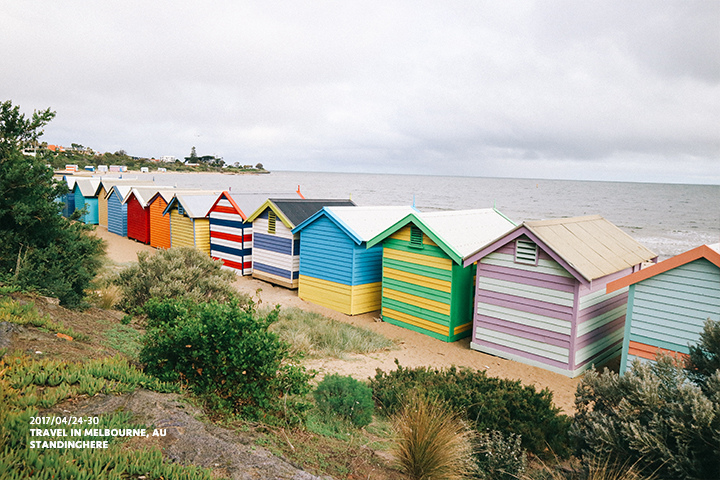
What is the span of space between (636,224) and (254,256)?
50.7m

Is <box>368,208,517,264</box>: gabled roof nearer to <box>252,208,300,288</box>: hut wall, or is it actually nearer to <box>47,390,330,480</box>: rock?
<box>252,208,300,288</box>: hut wall

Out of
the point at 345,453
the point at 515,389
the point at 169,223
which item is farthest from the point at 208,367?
the point at 169,223

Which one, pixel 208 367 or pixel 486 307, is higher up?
pixel 208 367

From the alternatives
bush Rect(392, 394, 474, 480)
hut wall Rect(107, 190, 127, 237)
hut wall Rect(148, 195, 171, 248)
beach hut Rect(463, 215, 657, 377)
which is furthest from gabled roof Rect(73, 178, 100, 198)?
bush Rect(392, 394, 474, 480)

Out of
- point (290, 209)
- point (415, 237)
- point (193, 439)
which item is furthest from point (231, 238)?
point (193, 439)

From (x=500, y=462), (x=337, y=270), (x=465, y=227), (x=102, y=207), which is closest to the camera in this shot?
(x=500, y=462)

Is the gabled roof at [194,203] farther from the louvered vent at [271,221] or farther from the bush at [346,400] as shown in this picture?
the bush at [346,400]

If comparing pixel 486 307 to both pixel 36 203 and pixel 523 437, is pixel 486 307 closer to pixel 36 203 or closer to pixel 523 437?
pixel 523 437

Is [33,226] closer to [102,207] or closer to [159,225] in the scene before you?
[159,225]

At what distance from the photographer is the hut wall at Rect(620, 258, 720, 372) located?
879 centimetres

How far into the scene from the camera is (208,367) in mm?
5195

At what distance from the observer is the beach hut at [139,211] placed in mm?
27344

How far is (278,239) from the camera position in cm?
1855

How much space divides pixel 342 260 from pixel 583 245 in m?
7.25
